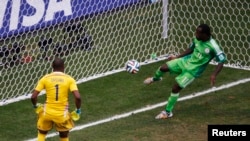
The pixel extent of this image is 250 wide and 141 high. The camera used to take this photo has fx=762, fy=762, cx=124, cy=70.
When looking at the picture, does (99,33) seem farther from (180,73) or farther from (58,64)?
(58,64)

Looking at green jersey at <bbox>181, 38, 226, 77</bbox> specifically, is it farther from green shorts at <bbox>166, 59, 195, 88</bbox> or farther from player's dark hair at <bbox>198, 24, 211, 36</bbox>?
player's dark hair at <bbox>198, 24, 211, 36</bbox>

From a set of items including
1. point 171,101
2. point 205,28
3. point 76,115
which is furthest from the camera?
point 171,101

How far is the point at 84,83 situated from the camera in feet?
42.9

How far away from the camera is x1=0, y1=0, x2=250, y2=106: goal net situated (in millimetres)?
12586

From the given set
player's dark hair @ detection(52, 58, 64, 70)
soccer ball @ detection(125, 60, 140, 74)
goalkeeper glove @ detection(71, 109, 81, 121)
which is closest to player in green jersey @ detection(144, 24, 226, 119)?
soccer ball @ detection(125, 60, 140, 74)

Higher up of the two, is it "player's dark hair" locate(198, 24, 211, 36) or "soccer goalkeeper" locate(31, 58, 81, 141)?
"player's dark hair" locate(198, 24, 211, 36)

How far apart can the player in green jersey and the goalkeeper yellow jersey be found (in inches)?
86.3

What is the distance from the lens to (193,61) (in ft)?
37.1

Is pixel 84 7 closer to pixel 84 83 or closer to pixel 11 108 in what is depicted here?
pixel 84 83

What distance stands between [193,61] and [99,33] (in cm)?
324

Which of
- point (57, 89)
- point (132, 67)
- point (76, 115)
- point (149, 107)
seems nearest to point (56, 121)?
point (76, 115)

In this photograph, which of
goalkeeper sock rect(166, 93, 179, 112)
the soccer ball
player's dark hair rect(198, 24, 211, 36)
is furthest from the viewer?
the soccer ball

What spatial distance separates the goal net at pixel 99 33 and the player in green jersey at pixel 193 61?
7.77ft

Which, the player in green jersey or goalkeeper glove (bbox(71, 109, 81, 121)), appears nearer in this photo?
goalkeeper glove (bbox(71, 109, 81, 121))
